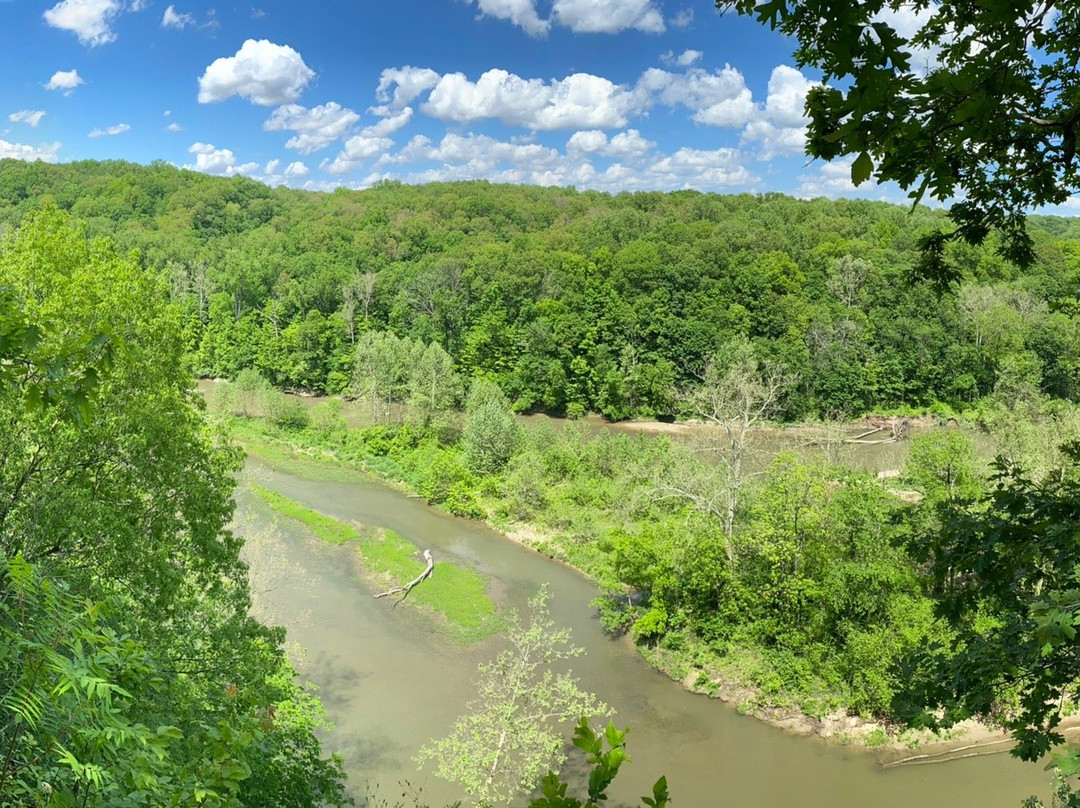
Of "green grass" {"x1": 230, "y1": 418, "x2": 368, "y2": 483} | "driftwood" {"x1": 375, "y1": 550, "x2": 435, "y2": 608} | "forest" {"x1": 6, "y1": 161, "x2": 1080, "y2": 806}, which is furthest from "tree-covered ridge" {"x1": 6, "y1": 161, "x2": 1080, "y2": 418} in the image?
"driftwood" {"x1": 375, "y1": 550, "x2": 435, "y2": 608}

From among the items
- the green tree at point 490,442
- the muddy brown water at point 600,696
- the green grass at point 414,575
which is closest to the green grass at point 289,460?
the green grass at point 414,575

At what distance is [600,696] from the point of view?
574 inches

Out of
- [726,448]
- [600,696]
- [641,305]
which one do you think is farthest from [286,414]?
[726,448]

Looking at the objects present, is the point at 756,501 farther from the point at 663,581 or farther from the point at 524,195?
the point at 524,195

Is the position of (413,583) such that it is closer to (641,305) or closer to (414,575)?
(414,575)

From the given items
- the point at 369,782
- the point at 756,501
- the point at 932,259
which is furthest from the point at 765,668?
the point at 932,259

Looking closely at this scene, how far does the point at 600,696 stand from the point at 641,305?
3068cm

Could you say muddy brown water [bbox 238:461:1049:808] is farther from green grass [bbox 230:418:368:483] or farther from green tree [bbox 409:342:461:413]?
green tree [bbox 409:342:461:413]

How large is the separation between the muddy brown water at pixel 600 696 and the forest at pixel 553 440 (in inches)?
37.5

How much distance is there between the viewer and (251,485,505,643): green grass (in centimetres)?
1762

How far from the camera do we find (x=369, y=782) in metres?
12.0

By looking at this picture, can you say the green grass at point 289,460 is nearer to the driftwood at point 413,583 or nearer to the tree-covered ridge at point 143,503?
the driftwood at point 413,583

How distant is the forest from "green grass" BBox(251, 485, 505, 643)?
124 inches

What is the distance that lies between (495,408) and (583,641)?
12951 mm
